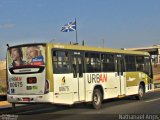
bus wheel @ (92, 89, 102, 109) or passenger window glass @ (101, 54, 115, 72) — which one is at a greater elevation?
passenger window glass @ (101, 54, 115, 72)

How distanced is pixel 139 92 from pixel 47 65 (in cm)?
909

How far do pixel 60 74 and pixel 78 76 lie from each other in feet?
4.73

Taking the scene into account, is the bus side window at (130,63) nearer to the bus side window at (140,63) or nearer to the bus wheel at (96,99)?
the bus side window at (140,63)

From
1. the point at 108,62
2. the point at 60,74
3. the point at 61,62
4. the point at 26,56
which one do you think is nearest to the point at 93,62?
the point at 108,62

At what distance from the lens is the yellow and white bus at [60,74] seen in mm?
16562

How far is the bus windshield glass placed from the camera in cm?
1670

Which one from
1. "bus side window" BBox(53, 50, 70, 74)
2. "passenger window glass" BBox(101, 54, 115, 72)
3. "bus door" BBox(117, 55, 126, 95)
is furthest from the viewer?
"bus door" BBox(117, 55, 126, 95)

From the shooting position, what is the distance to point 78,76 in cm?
1820

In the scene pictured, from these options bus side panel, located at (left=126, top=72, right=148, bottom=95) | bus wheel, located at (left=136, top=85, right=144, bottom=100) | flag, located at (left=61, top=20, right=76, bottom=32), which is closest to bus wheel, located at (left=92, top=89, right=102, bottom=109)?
bus side panel, located at (left=126, top=72, right=148, bottom=95)

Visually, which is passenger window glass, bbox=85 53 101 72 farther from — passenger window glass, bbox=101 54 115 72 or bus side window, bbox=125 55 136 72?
bus side window, bbox=125 55 136 72

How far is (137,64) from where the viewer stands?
24.1 metres

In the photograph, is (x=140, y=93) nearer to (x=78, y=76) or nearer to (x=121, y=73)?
(x=121, y=73)

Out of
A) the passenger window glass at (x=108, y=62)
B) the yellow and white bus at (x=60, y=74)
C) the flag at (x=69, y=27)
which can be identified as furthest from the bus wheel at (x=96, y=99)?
the flag at (x=69, y=27)

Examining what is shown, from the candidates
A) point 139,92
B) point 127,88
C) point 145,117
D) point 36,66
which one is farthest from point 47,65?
point 139,92
